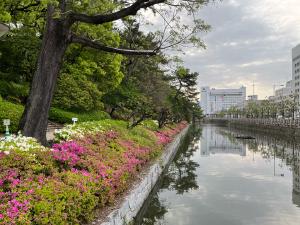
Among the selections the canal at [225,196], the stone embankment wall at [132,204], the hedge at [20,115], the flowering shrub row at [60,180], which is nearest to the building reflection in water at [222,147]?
the canal at [225,196]

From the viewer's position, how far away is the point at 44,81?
10062mm

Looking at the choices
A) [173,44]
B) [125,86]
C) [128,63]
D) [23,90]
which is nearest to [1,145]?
[173,44]

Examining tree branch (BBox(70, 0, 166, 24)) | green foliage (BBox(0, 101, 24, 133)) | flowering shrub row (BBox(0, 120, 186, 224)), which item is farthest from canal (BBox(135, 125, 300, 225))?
tree branch (BBox(70, 0, 166, 24))

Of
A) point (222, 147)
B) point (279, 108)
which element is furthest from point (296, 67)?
point (222, 147)

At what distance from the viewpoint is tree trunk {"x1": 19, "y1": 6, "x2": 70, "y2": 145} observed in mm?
9930

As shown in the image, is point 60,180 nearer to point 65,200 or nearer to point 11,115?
point 65,200

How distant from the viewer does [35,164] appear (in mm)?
7109

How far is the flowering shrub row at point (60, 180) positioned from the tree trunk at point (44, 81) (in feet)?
2.88

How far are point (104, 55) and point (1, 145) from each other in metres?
16.0

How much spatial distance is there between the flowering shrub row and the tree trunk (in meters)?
0.88

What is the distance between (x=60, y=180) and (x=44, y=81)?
13.6 ft

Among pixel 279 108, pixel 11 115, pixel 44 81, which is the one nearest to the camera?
pixel 44 81

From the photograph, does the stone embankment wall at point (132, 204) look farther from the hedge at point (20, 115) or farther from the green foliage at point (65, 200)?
the hedge at point (20, 115)

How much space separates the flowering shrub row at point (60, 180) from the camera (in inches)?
209
